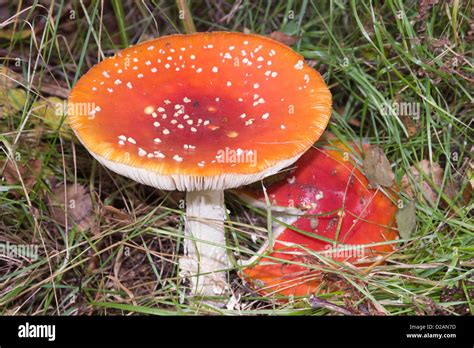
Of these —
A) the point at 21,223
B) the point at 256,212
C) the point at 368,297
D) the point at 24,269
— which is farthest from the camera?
the point at 256,212

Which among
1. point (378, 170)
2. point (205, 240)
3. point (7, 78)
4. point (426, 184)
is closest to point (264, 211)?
point (205, 240)

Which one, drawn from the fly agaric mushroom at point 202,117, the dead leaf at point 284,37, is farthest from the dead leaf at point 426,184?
the dead leaf at point 284,37

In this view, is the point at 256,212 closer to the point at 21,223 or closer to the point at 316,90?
the point at 316,90

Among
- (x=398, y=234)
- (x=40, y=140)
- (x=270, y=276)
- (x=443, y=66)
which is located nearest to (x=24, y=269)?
(x=40, y=140)

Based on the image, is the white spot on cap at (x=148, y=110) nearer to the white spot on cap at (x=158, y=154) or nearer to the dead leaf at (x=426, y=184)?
the white spot on cap at (x=158, y=154)

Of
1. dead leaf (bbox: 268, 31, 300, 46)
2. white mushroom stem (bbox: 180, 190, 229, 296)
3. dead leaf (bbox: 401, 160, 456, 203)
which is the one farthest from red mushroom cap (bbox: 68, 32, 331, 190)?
dead leaf (bbox: 401, 160, 456, 203)

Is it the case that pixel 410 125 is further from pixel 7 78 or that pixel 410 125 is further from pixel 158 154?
pixel 7 78
